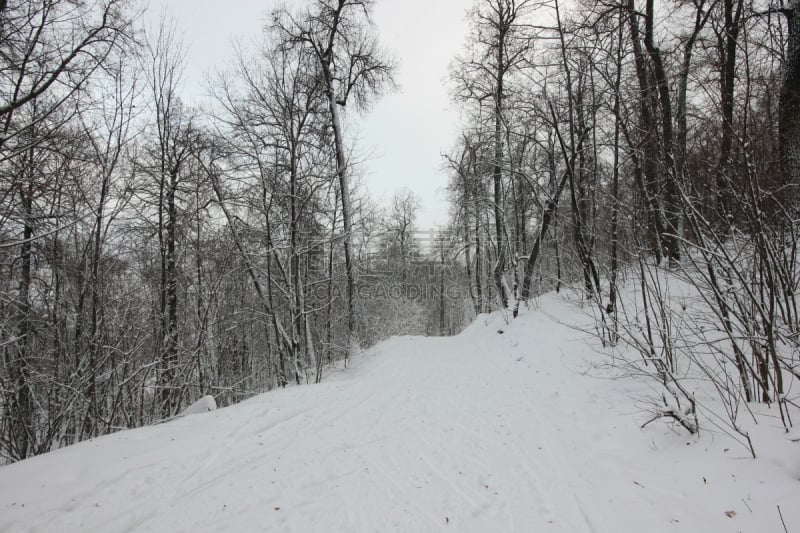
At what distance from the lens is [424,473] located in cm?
339

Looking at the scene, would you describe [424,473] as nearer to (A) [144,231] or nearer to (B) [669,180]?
(B) [669,180]

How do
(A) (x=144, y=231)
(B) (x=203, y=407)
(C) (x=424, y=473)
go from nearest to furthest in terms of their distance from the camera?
(C) (x=424, y=473), (B) (x=203, y=407), (A) (x=144, y=231)

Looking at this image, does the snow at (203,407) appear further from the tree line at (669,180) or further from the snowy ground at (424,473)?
the tree line at (669,180)

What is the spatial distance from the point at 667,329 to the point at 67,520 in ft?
18.0

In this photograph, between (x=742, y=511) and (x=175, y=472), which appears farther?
(x=175, y=472)

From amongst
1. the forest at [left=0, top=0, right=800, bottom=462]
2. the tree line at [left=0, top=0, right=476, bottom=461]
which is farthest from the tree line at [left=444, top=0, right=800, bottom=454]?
the tree line at [left=0, top=0, right=476, bottom=461]

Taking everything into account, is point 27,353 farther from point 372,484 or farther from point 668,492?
point 668,492

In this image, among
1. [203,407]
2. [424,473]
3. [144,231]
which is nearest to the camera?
[424,473]

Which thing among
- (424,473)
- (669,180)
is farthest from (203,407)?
(669,180)

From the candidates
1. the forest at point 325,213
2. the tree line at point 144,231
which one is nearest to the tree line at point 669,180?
the forest at point 325,213

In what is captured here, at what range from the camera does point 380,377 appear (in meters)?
7.97

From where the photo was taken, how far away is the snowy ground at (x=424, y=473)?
8.13 feet

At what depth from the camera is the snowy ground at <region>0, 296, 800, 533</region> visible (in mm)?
2479

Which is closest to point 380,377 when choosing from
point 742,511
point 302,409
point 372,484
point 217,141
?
point 302,409
